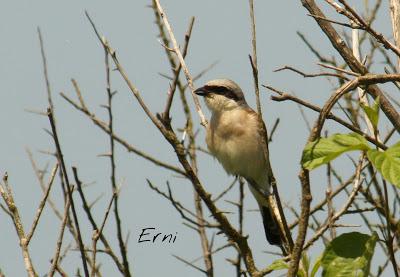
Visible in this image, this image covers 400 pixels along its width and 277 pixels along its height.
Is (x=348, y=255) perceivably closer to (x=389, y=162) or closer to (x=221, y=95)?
(x=389, y=162)

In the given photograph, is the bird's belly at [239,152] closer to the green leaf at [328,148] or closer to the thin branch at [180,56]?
the thin branch at [180,56]

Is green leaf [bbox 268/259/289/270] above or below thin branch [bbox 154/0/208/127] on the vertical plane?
below

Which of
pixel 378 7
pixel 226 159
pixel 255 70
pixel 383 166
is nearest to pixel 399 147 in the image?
pixel 383 166

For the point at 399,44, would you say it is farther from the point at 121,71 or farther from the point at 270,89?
the point at 121,71

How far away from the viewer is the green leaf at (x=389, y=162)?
1.67 meters

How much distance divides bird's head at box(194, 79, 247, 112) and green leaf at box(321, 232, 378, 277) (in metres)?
3.36

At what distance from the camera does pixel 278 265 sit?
212 centimetres

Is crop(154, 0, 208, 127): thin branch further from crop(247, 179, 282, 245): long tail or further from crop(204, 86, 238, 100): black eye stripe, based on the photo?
crop(247, 179, 282, 245): long tail

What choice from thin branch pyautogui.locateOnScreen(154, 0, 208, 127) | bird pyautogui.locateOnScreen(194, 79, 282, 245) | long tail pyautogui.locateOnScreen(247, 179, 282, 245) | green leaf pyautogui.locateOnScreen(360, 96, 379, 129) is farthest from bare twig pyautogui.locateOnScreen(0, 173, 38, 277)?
long tail pyautogui.locateOnScreen(247, 179, 282, 245)

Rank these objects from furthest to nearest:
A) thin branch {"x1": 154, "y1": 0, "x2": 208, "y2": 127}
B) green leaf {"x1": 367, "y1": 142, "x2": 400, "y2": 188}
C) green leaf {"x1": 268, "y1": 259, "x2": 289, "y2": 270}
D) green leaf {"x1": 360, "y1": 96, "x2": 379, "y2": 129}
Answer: thin branch {"x1": 154, "y1": 0, "x2": 208, "y2": 127} < green leaf {"x1": 268, "y1": 259, "x2": 289, "y2": 270} < green leaf {"x1": 360, "y1": 96, "x2": 379, "y2": 129} < green leaf {"x1": 367, "y1": 142, "x2": 400, "y2": 188}

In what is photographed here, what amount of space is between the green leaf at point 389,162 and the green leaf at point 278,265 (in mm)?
528

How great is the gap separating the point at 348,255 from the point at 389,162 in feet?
0.99

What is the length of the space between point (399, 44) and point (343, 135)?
1.23 metres

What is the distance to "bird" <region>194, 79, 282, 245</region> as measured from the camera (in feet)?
→ 16.6
